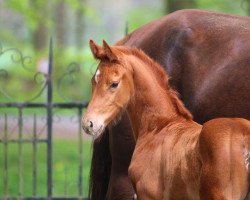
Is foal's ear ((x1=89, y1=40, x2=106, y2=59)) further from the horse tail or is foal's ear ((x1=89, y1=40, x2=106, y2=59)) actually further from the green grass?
the green grass

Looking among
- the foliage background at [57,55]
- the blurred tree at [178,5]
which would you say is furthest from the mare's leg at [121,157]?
the blurred tree at [178,5]

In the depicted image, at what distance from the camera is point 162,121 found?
19.8 ft

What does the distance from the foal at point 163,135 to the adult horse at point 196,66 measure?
0.58m

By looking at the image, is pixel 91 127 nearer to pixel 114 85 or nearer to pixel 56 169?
pixel 114 85

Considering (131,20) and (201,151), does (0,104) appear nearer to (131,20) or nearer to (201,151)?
(201,151)

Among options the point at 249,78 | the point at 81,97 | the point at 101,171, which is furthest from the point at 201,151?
the point at 81,97

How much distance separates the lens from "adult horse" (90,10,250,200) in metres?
6.55

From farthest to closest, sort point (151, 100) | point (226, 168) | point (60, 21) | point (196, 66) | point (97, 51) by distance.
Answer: point (60, 21) → point (196, 66) → point (151, 100) → point (97, 51) → point (226, 168)

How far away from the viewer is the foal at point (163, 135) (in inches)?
197

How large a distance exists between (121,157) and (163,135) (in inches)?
41.2

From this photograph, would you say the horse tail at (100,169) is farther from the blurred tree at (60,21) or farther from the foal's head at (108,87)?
the blurred tree at (60,21)

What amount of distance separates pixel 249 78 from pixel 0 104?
3017mm

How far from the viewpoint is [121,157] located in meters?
6.88

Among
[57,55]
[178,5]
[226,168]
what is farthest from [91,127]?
[57,55]
